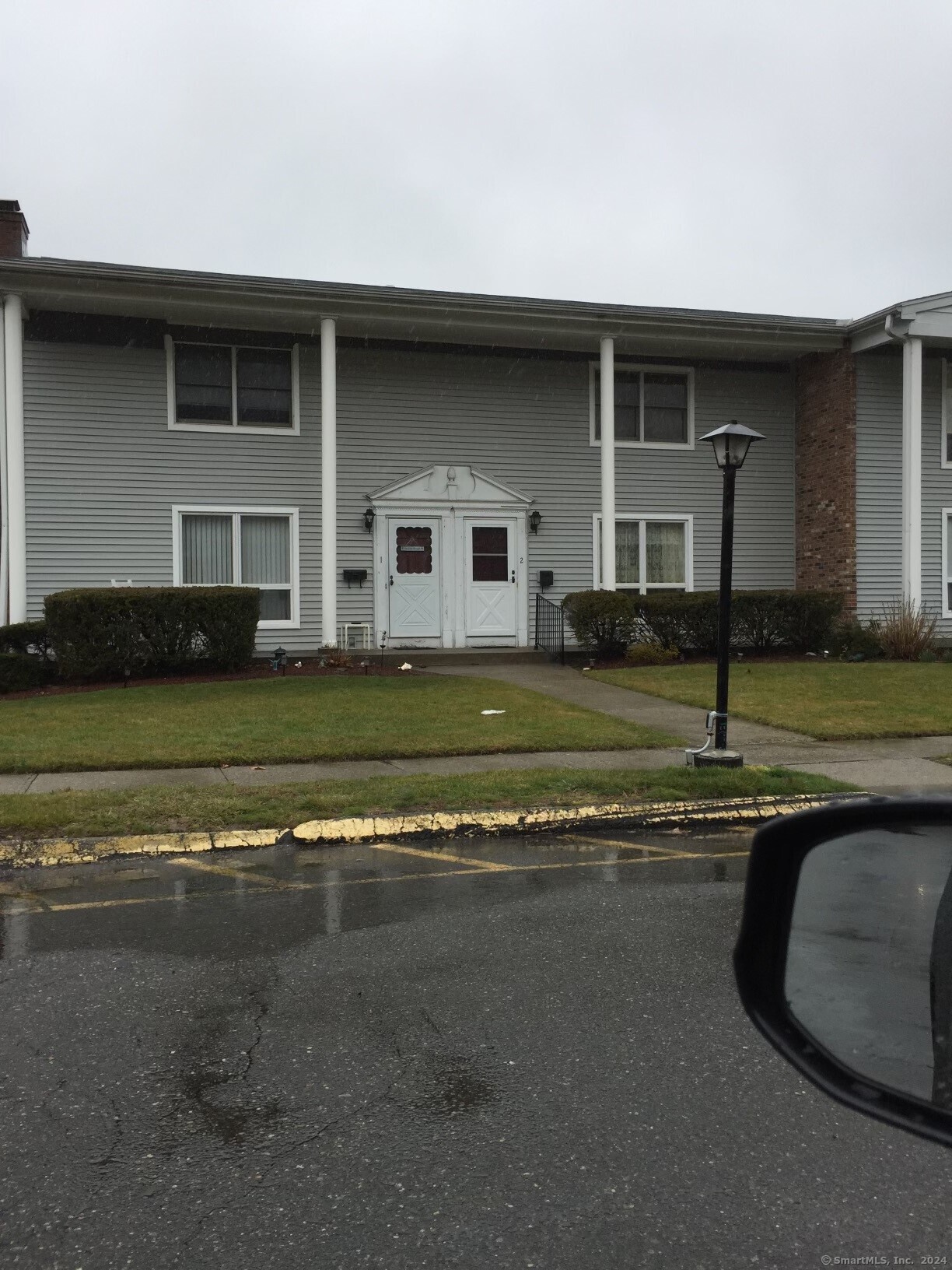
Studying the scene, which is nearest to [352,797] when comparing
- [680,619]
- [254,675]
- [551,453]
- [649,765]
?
[649,765]

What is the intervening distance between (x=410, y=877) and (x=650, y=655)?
11.9 metres

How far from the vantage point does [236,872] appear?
6660 mm

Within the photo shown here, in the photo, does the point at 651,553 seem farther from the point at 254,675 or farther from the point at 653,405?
the point at 254,675

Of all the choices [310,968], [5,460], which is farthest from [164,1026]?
[5,460]

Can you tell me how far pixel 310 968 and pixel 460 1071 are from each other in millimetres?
1275

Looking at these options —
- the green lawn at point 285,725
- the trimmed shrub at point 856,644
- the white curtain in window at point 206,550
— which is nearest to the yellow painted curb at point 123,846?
the green lawn at point 285,725

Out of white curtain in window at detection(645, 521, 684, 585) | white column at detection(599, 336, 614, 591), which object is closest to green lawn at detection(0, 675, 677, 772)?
white column at detection(599, 336, 614, 591)

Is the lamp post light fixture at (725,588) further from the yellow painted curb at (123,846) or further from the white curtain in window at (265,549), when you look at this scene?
the white curtain in window at (265,549)

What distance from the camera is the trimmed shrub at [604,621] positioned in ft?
59.6

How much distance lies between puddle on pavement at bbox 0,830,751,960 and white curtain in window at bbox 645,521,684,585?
46.1 ft

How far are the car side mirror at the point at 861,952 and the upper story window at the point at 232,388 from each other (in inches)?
734

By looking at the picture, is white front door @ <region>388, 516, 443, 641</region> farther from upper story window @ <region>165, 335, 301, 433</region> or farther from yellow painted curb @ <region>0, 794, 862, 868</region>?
yellow painted curb @ <region>0, 794, 862, 868</region>

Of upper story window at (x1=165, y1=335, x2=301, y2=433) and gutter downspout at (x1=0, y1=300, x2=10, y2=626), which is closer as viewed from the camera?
gutter downspout at (x1=0, y1=300, x2=10, y2=626)

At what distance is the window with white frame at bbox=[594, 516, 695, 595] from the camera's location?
21.2 m
